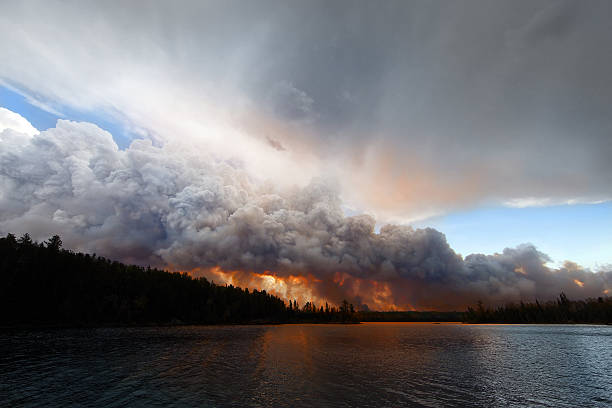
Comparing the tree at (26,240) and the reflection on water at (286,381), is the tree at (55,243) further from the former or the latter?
the reflection on water at (286,381)

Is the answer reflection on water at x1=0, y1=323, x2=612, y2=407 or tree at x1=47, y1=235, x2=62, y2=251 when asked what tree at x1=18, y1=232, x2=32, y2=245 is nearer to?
tree at x1=47, y1=235, x2=62, y2=251

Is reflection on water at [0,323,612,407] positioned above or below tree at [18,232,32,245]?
below

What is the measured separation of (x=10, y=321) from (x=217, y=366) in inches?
6452

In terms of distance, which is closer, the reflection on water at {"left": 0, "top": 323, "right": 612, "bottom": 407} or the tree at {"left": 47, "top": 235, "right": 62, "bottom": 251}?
the reflection on water at {"left": 0, "top": 323, "right": 612, "bottom": 407}

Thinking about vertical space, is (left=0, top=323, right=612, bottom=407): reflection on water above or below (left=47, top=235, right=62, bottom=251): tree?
Answer: below

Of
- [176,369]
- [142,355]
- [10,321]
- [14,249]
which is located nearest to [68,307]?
[10,321]

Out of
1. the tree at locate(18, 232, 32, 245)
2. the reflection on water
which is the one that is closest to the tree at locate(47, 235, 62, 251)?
the tree at locate(18, 232, 32, 245)

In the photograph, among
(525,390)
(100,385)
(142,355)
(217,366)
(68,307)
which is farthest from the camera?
(68,307)

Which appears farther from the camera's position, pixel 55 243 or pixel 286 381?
pixel 55 243

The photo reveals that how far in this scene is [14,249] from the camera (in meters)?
165

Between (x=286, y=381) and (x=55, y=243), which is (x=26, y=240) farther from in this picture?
(x=286, y=381)

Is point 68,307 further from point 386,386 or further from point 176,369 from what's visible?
point 386,386

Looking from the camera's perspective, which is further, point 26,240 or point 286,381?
point 26,240

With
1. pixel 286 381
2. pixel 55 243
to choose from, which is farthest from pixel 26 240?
pixel 286 381
